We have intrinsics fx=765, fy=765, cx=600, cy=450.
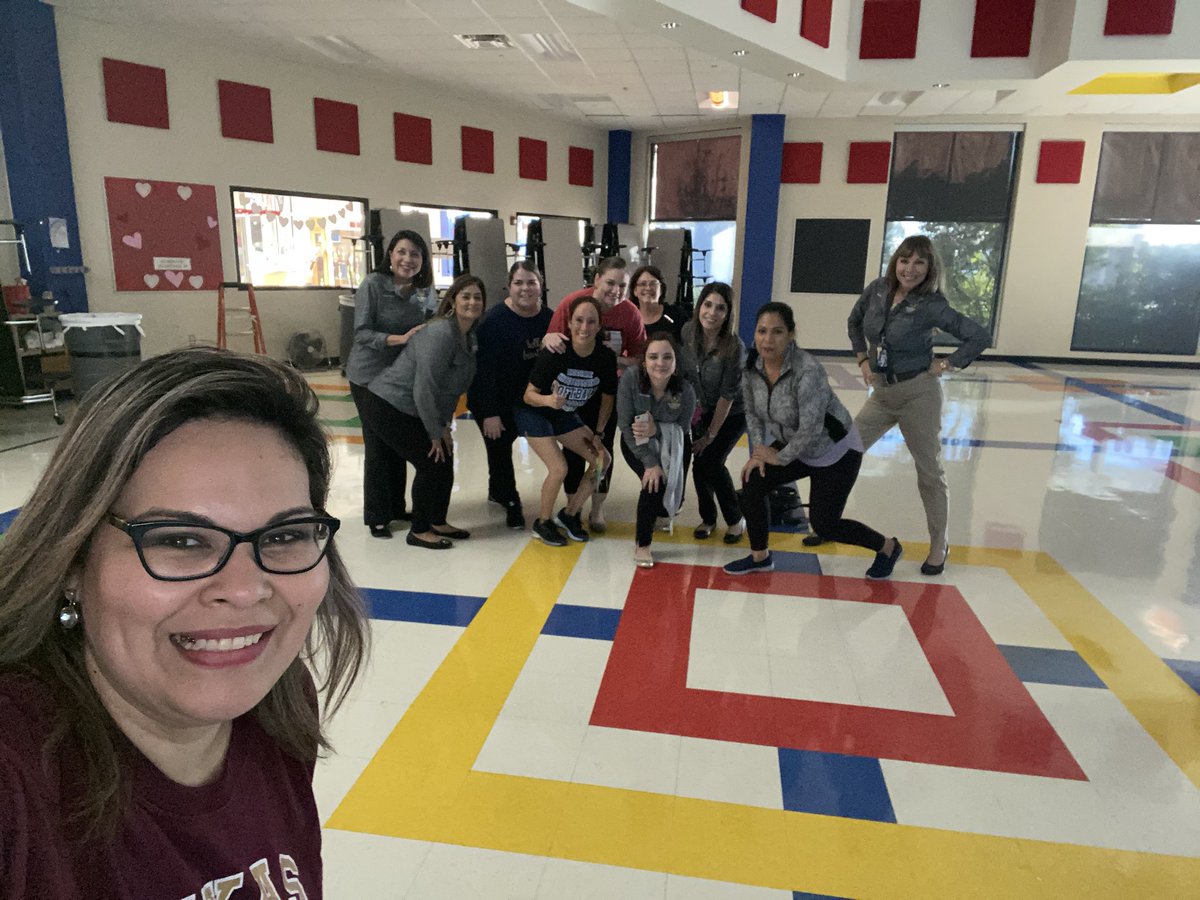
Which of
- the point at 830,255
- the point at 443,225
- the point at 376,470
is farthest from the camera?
the point at 830,255

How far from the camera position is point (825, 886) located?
1732 mm

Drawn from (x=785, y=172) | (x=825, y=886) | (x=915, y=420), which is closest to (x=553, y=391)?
(x=915, y=420)

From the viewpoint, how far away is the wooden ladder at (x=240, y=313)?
800 cm

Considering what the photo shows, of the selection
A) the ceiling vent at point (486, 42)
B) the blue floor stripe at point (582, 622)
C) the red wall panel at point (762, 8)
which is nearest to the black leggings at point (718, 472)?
the blue floor stripe at point (582, 622)

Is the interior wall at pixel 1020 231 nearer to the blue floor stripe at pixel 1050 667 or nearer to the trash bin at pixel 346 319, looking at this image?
the trash bin at pixel 346 319

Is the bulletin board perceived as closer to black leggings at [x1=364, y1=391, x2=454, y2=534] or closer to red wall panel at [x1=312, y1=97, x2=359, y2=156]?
red wall panel at [x1=312, y1=97, x2=359, y2=156]

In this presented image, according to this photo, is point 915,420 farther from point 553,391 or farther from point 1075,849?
point 1075,849

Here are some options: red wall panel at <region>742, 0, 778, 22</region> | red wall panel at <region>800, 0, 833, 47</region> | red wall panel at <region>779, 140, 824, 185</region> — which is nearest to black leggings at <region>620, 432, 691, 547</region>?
red wall panel at <region>742, 0, 778, 22</region>

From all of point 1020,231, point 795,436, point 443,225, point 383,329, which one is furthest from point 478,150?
point 795,436

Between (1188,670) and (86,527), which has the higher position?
(86,527)

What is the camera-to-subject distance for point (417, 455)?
3627 millimetres

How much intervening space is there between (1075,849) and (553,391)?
8.55ft

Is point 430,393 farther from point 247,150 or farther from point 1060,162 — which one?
point 1060,162

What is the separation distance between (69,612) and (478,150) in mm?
10996
